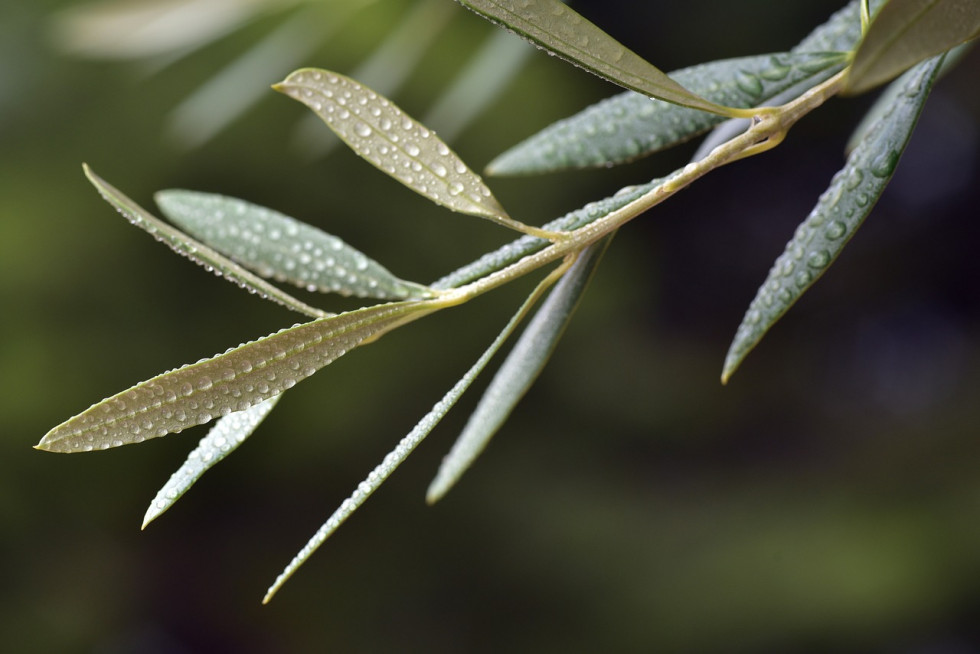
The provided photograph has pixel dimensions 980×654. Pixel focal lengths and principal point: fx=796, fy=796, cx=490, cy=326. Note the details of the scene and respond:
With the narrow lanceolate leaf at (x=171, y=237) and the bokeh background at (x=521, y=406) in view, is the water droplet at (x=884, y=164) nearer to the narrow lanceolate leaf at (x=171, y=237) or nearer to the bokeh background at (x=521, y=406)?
the narrow lanceolate leaf at (x=171, y=237)

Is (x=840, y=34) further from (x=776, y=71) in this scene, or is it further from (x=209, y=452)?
(x=209, y=452)

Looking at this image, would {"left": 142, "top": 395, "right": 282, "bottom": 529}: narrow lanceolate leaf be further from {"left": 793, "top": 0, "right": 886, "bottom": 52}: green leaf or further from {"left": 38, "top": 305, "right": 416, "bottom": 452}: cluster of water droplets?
{"left": 793, "top": 0, "right": 886, "bottom": 52}: green leaf

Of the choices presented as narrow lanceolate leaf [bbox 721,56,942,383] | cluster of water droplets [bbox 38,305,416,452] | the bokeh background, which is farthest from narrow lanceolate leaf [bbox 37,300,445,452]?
the bokeh background

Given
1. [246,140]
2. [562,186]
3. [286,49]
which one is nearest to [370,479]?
[286,49]

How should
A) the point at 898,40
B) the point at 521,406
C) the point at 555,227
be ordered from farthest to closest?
the point at 521,406
the point at 555,227
the point at 898,40

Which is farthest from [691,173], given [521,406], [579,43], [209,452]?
[521,406]

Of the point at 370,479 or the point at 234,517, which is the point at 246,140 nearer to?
the point at 234,517
